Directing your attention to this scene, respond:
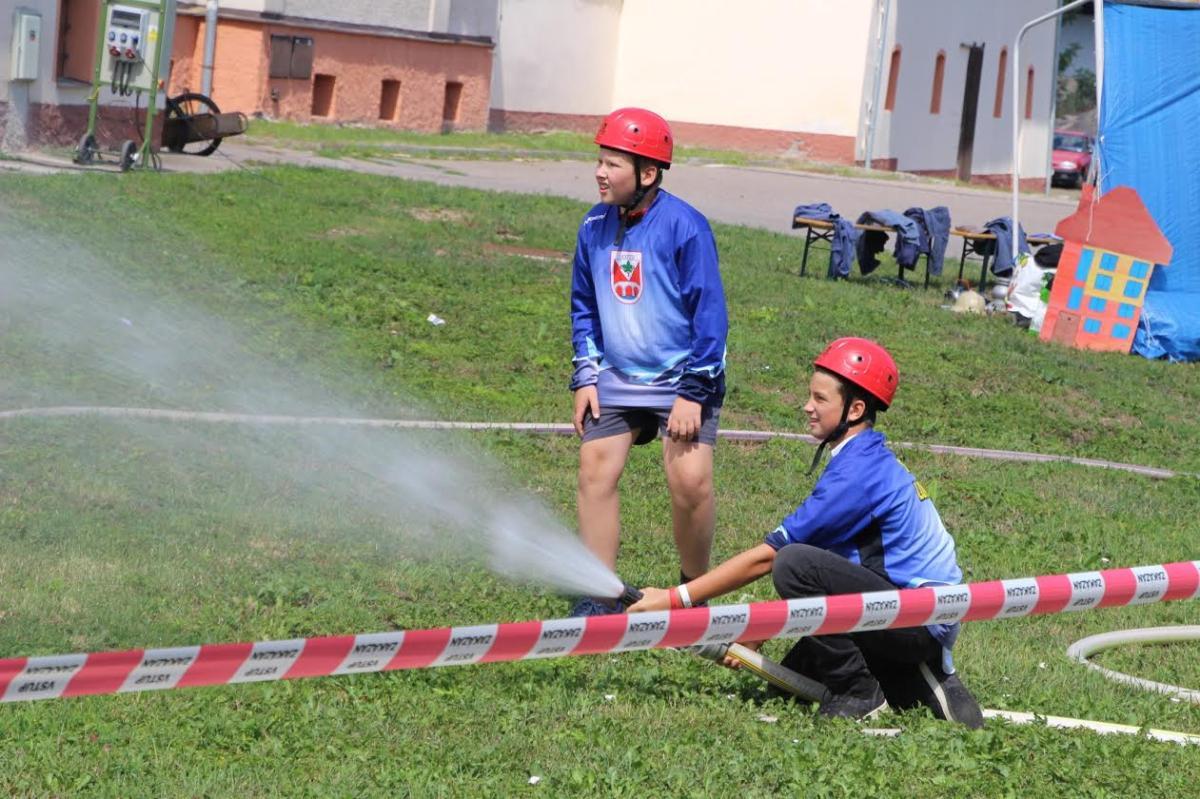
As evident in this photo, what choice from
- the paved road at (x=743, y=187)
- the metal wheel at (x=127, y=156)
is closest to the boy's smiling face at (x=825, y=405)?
the metal wheel at (x=127, y=156)

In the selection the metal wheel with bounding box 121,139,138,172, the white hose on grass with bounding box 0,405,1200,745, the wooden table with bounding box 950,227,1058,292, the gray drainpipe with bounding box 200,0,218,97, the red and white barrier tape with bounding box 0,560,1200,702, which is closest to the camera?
the red and white barrier tape with bounding box 0,560,1200,702

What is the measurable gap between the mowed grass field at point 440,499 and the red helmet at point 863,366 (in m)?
1.14

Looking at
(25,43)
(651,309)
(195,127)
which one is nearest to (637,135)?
(651,309)

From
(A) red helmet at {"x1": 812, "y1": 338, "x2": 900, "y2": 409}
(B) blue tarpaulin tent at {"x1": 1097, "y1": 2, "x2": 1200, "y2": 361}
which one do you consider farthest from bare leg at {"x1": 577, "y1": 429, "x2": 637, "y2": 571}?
(B) blue tarpaulin tent at {"x1": 1097, "y1": 2, "x2": 1200, "y2": 361}

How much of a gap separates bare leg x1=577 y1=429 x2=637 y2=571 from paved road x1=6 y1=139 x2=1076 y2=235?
13291mm

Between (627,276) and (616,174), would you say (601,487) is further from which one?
(616,174)

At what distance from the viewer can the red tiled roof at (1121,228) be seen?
14922 mm

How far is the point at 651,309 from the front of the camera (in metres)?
6.23

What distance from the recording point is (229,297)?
1198 cm

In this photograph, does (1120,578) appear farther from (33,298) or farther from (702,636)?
(33,298)

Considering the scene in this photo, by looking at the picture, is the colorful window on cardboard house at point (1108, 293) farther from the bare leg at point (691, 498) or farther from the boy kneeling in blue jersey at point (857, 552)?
the boy kneeling in blue jersey at point (857, 552)

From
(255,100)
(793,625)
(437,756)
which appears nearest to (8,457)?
(437,756)

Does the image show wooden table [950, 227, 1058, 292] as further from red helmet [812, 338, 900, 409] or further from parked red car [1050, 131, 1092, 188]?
parked red car [1050, 131, 1092, 188]

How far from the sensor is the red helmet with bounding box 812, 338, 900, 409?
5379mm
